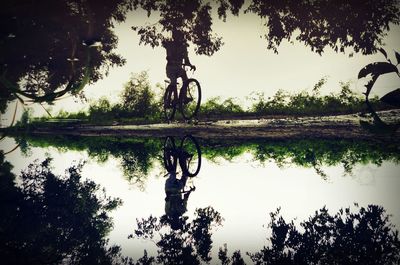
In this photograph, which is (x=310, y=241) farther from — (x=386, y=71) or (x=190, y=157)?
(x=190, y=157)

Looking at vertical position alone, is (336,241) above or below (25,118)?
below

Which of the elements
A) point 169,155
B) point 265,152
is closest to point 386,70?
point 265,152

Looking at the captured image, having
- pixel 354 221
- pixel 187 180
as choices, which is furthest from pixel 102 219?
pixel 354 221

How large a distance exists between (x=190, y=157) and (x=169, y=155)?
1.31ft

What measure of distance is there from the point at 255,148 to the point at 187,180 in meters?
2.04

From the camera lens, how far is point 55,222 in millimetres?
2941

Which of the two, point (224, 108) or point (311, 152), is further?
point (224, 108)

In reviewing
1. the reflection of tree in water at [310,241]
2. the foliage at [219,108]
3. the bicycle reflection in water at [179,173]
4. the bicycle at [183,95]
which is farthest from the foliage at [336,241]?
the foliage at [219,108]

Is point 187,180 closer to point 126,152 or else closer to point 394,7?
point 126,152

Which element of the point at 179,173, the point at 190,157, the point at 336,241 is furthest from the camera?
the point at 190,157

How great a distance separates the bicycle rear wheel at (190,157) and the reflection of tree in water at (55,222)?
4.20ft

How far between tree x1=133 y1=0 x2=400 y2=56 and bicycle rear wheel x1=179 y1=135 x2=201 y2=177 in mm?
6009

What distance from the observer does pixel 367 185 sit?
3.53 metres

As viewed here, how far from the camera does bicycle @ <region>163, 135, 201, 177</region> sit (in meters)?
4.48
